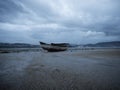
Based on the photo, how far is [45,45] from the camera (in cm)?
3231

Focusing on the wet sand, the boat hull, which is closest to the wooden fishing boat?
the boat hull

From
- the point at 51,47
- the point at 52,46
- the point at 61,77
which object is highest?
the point at 52,46

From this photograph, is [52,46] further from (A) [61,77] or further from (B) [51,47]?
(A) [61,77]

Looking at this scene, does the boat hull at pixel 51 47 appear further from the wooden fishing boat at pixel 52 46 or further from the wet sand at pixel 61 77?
the wet sand at pixel 61 77

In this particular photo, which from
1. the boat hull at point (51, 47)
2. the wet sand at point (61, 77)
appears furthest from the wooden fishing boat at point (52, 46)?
the wet sand at point (61, 77)

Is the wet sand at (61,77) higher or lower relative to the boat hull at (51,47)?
lower

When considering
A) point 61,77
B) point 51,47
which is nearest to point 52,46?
point 51,47

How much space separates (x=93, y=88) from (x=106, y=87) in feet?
1.75

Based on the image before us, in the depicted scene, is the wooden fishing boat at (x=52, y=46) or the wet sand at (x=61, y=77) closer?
the wet sand at (x=61, y=77)

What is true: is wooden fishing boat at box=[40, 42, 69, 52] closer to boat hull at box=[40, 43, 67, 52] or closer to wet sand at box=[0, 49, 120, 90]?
boat hull at box=[40, 43, 67, 52]

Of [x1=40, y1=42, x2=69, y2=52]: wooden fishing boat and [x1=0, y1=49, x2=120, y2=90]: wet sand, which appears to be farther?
[x1=40, y1=42, x2=69, y2=52]: wooden fishing boat

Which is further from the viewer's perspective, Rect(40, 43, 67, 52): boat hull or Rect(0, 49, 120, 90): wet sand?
Rect(40, 43, 67, 52): boat hull

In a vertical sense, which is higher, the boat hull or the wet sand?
the boat hull

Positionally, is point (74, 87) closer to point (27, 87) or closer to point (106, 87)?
point (106, 87)
